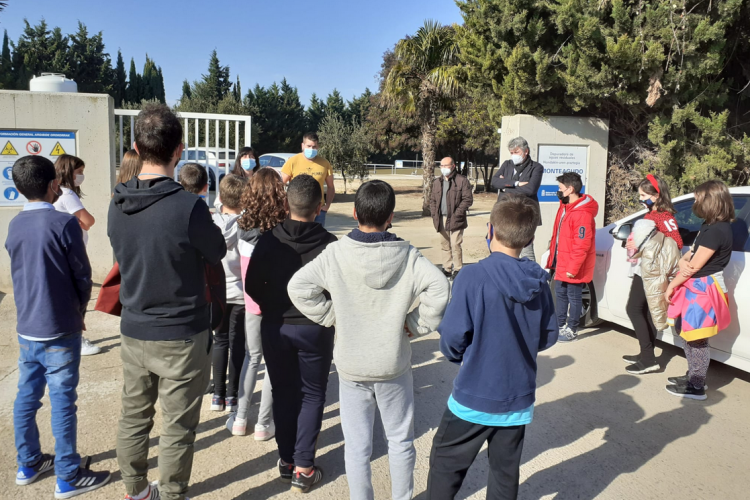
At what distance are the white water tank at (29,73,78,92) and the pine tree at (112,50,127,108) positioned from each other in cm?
3721

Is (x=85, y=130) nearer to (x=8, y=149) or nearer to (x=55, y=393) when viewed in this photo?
(x=8, y=149)

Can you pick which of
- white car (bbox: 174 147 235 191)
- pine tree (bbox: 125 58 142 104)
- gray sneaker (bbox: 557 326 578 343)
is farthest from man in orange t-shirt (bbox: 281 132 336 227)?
pine tree (bbox: 125 58 142 104)

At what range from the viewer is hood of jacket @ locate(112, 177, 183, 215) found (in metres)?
2.52

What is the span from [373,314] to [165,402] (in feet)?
3.53

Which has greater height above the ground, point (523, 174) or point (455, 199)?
point (523, 174)

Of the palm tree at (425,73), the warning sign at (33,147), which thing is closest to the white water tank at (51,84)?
the warning sign at (33,147)

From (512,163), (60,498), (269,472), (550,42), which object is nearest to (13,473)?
(60,498)

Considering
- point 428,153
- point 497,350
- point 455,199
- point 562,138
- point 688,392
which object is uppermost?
point 428,153

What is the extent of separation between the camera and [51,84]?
7.47 m

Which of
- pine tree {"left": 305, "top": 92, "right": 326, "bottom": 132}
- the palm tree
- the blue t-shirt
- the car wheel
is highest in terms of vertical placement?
pine tree {"left": 305, "top": 92, "right": 326, "bottom": 132}

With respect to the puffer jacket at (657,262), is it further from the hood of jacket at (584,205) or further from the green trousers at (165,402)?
the green trousers at (165,402)

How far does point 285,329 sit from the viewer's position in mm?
3072

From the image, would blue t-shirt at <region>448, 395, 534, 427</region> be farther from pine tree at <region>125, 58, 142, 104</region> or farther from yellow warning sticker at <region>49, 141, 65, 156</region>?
pine tree at <region>125, 58, 142, 104</region>

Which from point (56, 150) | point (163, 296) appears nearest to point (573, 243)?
point (163, 296)
